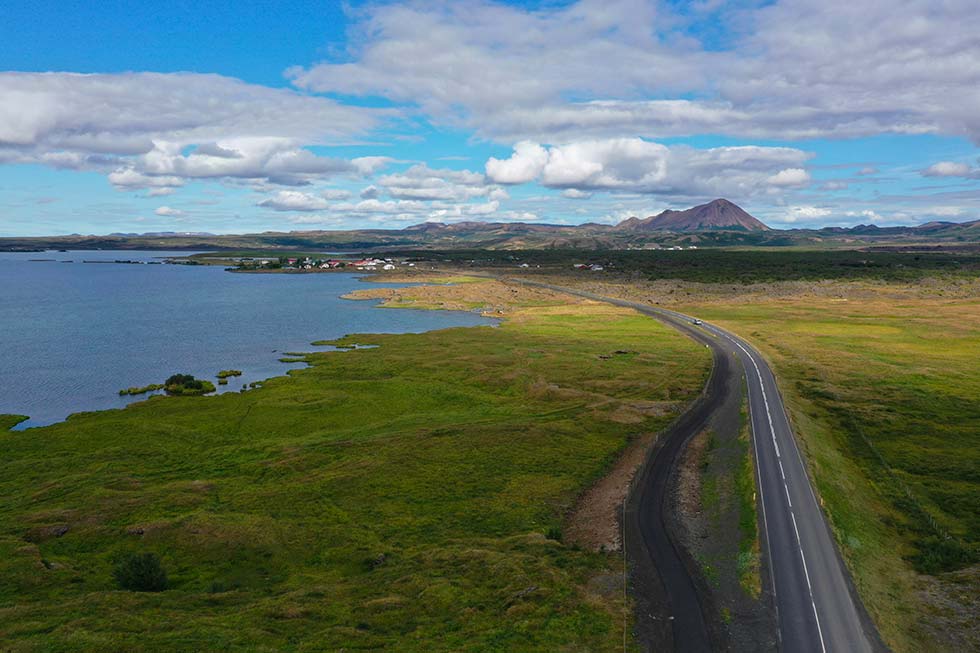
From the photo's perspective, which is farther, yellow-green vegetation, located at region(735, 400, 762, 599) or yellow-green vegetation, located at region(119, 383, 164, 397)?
yellow-green vegetation, located at region(119, 383, 164, 397)

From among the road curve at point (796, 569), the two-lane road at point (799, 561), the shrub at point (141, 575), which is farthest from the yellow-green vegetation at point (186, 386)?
the two-lane road at point (799, 561)

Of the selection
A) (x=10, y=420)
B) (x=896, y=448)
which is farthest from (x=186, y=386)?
(x=896, y=448)

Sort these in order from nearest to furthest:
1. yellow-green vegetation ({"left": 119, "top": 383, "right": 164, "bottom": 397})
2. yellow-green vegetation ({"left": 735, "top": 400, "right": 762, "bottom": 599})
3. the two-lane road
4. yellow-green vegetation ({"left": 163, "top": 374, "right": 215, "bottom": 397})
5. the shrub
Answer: the two-lane road < the shrub < yellow-green vegetation ({"left": 735, "top": 400, "right": 762, "bottom": 599}) < yellow-green vegetation ({"left": 163, "top": 374, "right": 215, "bottom": 397}) < yellow-green vegetation ({"left": 119, "top": 383, "right": 164, "bottom": 397})

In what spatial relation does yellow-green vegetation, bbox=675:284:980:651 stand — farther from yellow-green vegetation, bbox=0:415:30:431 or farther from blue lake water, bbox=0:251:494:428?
yellow-green vegetation, bbox=0:415:30:431

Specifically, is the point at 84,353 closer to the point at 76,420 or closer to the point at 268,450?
the point at 76,420

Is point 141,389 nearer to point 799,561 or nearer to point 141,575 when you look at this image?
point 141,575

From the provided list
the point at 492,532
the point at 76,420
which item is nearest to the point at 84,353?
the point at 76,420

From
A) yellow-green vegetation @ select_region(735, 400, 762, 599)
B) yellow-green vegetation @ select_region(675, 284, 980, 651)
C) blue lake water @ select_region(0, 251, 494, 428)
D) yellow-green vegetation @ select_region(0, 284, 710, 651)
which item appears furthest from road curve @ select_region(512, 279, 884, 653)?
blue lake water @ select_region(0, 251, 494, 428)
